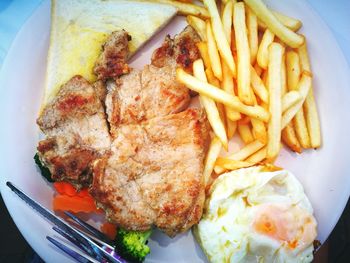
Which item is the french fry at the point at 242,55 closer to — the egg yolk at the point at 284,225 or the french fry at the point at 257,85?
the french fry at the point at 257,85

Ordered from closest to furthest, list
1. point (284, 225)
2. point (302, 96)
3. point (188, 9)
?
point (284, 225) < point (302, 96) < point (188, 9)

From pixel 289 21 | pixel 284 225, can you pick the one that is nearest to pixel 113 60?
pixel 289 21

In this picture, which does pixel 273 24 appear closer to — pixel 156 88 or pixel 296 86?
pixel 296 86

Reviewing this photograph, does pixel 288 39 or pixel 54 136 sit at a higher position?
pixel 288 39

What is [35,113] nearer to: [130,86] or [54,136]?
[54,136]

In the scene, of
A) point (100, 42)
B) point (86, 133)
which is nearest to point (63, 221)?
point (86, 133)

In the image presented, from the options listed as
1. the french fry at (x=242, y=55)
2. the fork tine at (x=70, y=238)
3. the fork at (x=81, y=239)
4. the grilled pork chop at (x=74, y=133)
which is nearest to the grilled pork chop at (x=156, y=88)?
the grilled pork chop at (x=74, y=133)

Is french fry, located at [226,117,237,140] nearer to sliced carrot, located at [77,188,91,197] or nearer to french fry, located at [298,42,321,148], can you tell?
french fry, located at [298,42,321,148]

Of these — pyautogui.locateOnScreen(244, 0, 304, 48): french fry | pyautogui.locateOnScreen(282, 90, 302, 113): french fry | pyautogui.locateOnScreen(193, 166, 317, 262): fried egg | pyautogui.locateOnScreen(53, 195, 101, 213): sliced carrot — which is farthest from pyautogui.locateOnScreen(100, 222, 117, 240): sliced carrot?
pyautogui.locateOnScreen(244, 0, 304, 48): french fry
